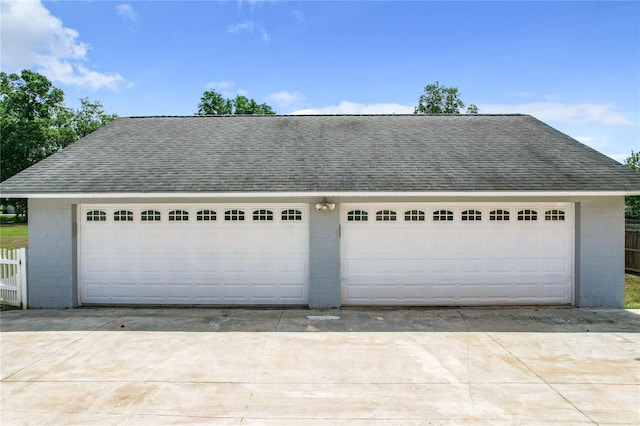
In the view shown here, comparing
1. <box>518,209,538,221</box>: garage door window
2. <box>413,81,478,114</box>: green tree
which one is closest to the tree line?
<box>413,81,478,114</box>: green tree

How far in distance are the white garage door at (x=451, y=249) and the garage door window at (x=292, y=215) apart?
1.02 meters

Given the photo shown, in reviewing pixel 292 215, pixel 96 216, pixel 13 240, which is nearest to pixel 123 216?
pixel 96 216

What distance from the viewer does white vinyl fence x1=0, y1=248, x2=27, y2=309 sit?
8398 millimetres

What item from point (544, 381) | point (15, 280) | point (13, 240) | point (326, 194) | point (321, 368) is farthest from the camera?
point (13, 240)

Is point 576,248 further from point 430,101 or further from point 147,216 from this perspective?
point 430,101

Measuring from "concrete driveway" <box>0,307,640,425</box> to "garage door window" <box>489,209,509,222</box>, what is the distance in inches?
81.0

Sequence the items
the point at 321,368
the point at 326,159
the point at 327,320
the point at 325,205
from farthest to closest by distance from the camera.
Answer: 1. the point at 326,159
2. the point at 325,205
3. the point at 327,320
4. the point at 321,368

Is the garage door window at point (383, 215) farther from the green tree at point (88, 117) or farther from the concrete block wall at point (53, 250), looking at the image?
the green tree at point (88, 117)

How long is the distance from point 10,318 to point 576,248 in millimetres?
12140

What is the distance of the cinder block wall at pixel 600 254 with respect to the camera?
8.32 meters

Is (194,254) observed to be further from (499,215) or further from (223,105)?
(223,105)

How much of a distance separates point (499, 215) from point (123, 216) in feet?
28.0

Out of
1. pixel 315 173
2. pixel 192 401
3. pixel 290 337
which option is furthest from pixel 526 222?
pixel 192 401

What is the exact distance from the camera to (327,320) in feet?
24.6
